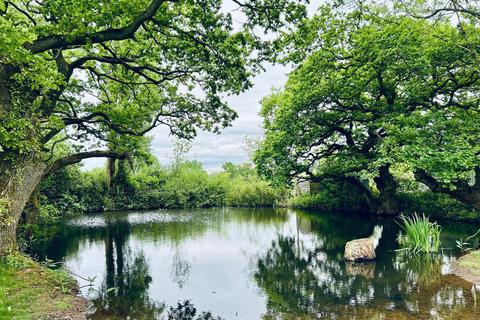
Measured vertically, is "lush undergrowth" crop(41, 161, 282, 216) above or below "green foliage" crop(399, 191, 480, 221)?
above

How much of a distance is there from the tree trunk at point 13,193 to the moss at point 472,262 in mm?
11264

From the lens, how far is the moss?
28.5 feet

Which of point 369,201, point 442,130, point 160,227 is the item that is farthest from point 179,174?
point 442,130

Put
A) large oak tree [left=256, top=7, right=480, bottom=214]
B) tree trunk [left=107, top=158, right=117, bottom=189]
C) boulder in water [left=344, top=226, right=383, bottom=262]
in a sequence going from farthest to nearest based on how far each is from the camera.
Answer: tree trunk [left=107, top=158, right=117, bottom=189]
large oak tree [left=256, top=7, right=480, bottom=214]
boulder in water [left=344, top=226, right=383, bottom=262]

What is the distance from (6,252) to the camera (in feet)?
24.3

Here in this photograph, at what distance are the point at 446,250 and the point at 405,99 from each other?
23.9ft

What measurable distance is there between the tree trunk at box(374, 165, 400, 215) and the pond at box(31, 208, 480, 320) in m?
3.90

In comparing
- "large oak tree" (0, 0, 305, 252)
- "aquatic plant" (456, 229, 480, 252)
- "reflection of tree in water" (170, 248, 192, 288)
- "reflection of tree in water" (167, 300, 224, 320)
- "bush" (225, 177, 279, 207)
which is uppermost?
"large oak tree" (0, 0, 305, 252)

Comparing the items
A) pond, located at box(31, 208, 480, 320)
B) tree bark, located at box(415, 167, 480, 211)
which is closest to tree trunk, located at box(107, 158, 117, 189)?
pond, located at box(31, 208, 480, 320)

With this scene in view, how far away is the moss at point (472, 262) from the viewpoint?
8.68 m

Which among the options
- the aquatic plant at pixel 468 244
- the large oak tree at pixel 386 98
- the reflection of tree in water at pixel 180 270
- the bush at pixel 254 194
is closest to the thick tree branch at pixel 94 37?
the large oak tree at pixel 386 98

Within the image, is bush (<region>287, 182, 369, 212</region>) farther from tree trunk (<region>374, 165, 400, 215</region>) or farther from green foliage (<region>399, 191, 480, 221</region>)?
green foliage (<region>399, 191, 480, 221</region>)

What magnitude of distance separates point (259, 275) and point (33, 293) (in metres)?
5.50

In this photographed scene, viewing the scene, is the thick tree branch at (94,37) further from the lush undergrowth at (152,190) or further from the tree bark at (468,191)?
the lush undergrowth at (152,190)
